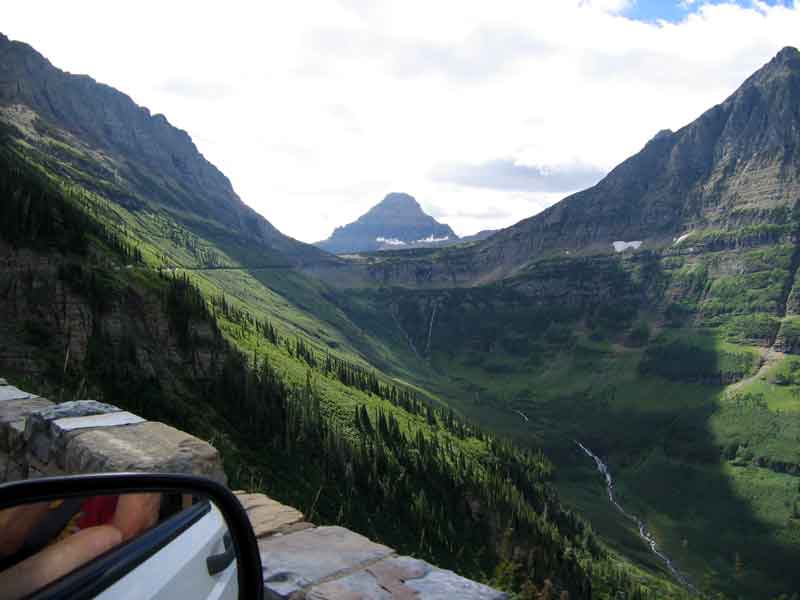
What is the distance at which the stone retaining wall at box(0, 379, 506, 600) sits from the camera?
5566 millimetres

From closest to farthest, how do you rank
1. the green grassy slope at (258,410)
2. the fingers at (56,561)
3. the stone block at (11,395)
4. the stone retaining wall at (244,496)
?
the fingers at (56,561), the stone retaining wall at (244,496), the stone block at (11,395), the green grassy slope at (258,410)

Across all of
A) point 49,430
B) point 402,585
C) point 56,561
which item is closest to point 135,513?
point 56,561

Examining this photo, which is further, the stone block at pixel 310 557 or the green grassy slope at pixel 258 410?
the green grassy slope at pixel 258 410

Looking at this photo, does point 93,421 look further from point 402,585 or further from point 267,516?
point 402,585

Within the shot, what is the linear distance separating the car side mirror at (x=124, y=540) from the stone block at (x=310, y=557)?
1.33m

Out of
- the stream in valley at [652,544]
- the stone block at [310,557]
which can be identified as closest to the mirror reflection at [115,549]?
the stone block at [310,557]

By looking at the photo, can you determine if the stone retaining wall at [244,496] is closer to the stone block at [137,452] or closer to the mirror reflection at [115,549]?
the stone block at [137,452]

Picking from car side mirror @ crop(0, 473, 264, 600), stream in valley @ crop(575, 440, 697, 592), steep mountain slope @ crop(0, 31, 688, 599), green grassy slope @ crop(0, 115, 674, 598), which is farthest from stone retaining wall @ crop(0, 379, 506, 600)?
stream in valley @ crop(575, 440, 697, 592)

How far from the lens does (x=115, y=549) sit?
3.11 meters

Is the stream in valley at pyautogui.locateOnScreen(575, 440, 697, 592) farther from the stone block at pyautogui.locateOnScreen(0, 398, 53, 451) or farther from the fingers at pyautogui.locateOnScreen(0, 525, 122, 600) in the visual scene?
the fingers at pyautogui.locateOnScreen(0, 525, 122, 600)

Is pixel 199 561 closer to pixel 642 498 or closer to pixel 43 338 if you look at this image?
pixel 43 338

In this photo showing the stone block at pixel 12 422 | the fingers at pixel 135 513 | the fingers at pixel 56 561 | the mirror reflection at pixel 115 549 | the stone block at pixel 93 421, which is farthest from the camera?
the stone block at pixel 12 422

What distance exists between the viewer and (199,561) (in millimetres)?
3686

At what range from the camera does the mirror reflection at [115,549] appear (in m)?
2.60
